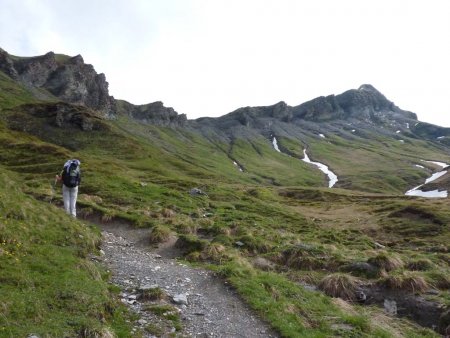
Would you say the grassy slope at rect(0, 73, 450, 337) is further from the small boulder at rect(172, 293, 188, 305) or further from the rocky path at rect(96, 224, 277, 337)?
the small boulder at rect(172, 293, 188, 305)

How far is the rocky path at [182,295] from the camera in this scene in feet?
48.2

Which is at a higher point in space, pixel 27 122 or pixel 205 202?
pixel 27 122

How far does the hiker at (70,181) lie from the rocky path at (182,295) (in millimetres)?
3934

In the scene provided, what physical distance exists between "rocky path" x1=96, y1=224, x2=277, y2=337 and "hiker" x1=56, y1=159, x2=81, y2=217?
393 cm

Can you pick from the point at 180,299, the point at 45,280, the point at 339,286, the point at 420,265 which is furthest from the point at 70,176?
the point at 420,265

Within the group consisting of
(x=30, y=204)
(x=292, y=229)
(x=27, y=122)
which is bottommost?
(x=292, y=229)

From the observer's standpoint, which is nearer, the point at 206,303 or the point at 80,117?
the point at 206,303

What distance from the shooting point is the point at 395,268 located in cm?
2397

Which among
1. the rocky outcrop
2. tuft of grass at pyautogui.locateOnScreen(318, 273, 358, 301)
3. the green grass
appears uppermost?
the rocky outcrop

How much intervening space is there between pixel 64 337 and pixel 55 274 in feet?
13.7

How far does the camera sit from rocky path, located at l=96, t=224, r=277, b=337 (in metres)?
14.7

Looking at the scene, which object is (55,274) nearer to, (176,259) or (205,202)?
(176,259)

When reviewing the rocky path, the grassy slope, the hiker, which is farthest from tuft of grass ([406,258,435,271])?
the hiker

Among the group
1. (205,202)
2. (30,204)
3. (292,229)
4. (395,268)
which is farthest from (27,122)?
(395,268)
